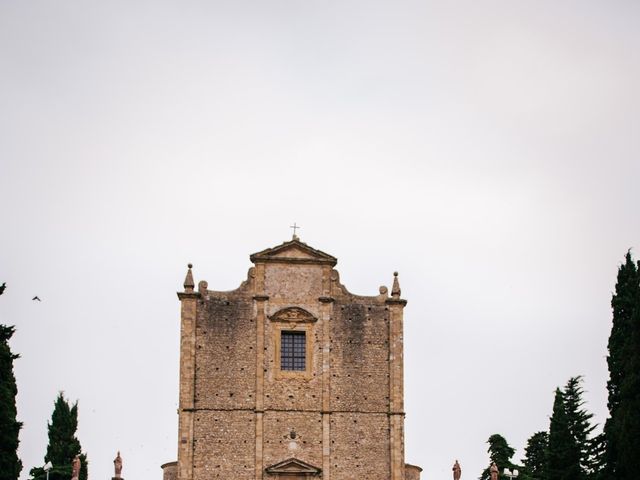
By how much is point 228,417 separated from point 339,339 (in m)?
4.96

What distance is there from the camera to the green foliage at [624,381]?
124 ft

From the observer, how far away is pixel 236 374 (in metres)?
45.1

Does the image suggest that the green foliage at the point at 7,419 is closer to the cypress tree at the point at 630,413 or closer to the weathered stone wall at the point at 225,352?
the weathered stone wall at the point at 225,352

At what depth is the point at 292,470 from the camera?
145ft

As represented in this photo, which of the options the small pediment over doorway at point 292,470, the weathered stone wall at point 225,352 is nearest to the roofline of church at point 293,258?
the weathered stone wall at point 225,352

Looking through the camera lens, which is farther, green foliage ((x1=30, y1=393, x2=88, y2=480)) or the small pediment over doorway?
green foliage ((x1=30, y1=393, x2=88, y2=480))

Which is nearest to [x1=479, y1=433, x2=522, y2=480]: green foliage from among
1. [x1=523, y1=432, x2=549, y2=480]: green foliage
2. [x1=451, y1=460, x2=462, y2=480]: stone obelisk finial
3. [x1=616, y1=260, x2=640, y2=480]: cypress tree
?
[x1=523, y1=432, x2=549, y2=480]: green foliage

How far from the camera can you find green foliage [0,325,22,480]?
131 ft

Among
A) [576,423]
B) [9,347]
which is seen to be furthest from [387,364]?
[9,347]

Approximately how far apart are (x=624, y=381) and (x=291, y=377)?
12.3m

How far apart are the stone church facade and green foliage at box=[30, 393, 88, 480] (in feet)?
35.7

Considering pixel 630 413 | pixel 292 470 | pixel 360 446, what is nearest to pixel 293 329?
pixel 360 446

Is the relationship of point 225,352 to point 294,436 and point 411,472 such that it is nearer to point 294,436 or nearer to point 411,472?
point 294,436

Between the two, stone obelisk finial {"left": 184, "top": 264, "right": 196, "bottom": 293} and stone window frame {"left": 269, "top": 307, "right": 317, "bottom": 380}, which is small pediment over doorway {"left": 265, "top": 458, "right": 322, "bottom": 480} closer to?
stone window frame {"left": 269, "top": 307, "right": 317, "bottom": 380}
